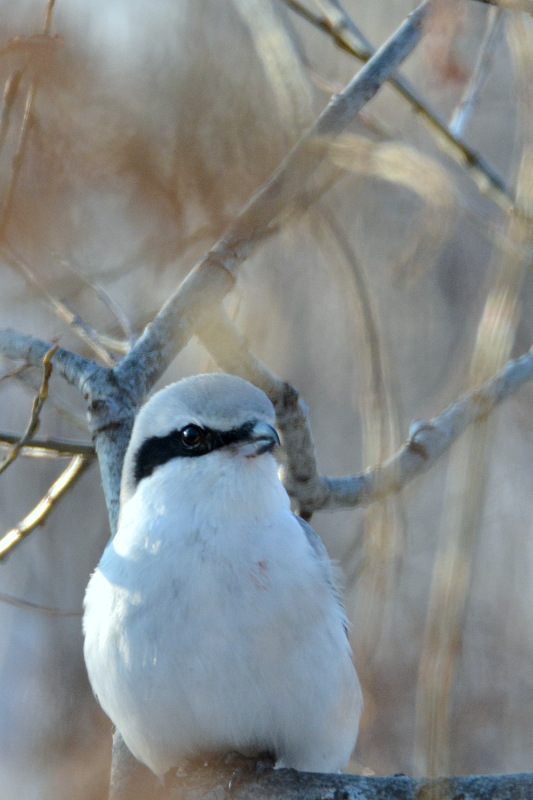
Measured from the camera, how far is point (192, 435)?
2844 millimetres

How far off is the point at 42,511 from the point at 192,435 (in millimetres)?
751

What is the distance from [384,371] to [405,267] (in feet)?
5.30

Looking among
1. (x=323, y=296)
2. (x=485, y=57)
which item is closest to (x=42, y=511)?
(x=485, y=57)

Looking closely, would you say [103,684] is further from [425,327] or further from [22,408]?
[425,327]

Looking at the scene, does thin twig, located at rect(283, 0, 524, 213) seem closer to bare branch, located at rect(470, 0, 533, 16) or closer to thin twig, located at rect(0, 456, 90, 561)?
bare branch, located at rect(470, 0, 533, 16)

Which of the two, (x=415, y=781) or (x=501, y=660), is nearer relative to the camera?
(x=415, y=781)

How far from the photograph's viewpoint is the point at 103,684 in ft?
8.91

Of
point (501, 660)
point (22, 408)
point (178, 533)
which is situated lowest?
point (501, 660)

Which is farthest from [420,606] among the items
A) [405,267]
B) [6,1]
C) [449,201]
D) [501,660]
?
[6,1]

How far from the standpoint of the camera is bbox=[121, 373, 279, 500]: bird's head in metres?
2.78

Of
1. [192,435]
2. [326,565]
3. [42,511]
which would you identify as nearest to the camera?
[192,435]

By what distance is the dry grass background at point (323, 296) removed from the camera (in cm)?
257

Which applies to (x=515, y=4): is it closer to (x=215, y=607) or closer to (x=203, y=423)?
(x=203, y=423)

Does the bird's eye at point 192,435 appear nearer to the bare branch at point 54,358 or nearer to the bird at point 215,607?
the bird at point 215,607
